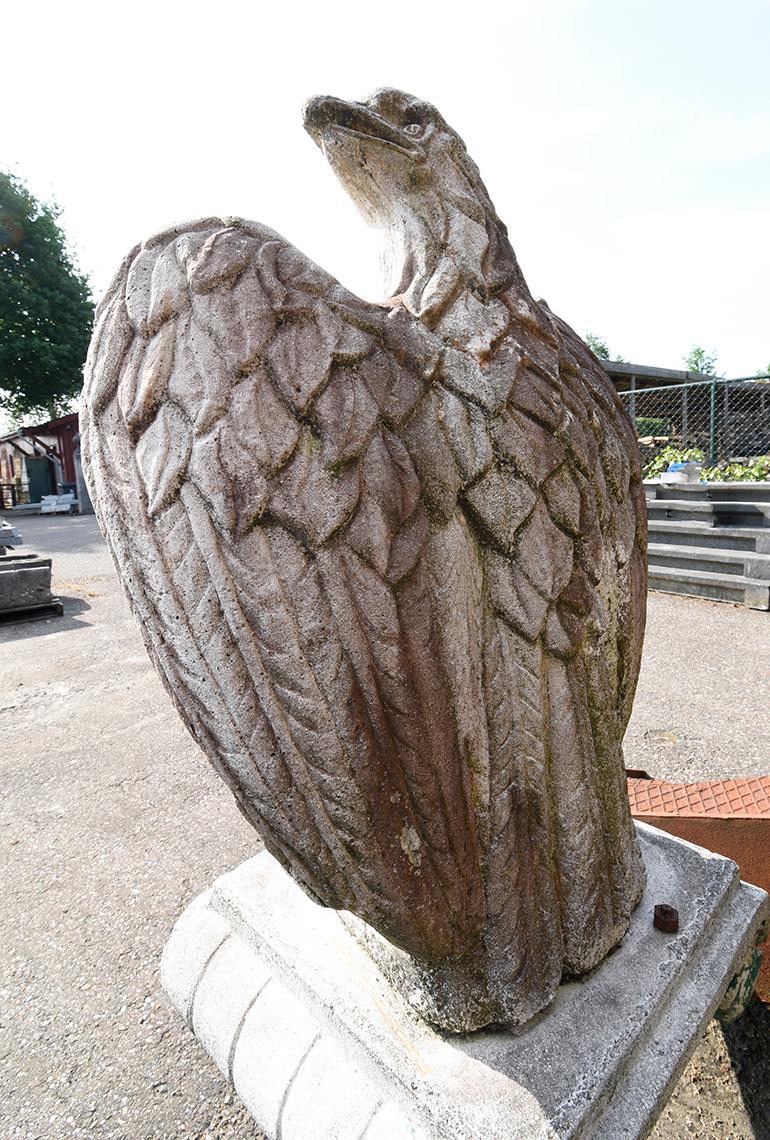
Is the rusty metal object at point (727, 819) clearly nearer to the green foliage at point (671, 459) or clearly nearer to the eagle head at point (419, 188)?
the eagle head at point (419, 188)

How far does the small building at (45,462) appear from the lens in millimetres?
20562

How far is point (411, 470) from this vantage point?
0.94m

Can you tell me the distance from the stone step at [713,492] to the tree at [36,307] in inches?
693

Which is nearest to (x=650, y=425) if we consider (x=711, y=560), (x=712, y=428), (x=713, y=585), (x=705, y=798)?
(x=712, y=428)

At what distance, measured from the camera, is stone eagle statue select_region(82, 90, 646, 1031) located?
87cm

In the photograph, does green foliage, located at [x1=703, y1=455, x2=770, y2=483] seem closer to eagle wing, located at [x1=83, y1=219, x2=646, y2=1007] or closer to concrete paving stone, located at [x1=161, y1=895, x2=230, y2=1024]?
eagle wing, located at [x1=83, y1=219, x2=646, y2=1007]

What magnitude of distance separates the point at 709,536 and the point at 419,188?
4.88m

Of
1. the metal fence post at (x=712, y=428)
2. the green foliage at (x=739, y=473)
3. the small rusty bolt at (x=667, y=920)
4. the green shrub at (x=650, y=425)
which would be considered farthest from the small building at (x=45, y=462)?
the small rusty bolt at (x=667, y=920)

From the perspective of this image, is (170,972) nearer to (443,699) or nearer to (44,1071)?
(44,1071)

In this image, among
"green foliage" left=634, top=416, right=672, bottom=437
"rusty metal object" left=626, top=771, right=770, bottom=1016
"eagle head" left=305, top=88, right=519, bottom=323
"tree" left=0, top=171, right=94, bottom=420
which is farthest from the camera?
"tree" left=0, top=171, right=94, bottom=420

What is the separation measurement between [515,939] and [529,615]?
0.54 m

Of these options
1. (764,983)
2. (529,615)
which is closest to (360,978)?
(529,615)

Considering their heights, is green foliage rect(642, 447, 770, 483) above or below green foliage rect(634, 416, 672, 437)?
below

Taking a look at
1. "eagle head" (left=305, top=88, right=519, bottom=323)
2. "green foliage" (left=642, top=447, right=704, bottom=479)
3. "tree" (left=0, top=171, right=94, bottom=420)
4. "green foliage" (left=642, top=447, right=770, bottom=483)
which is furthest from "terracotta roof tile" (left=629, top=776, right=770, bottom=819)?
"tree" (left=0, top=171, right=94, bottom=420)
